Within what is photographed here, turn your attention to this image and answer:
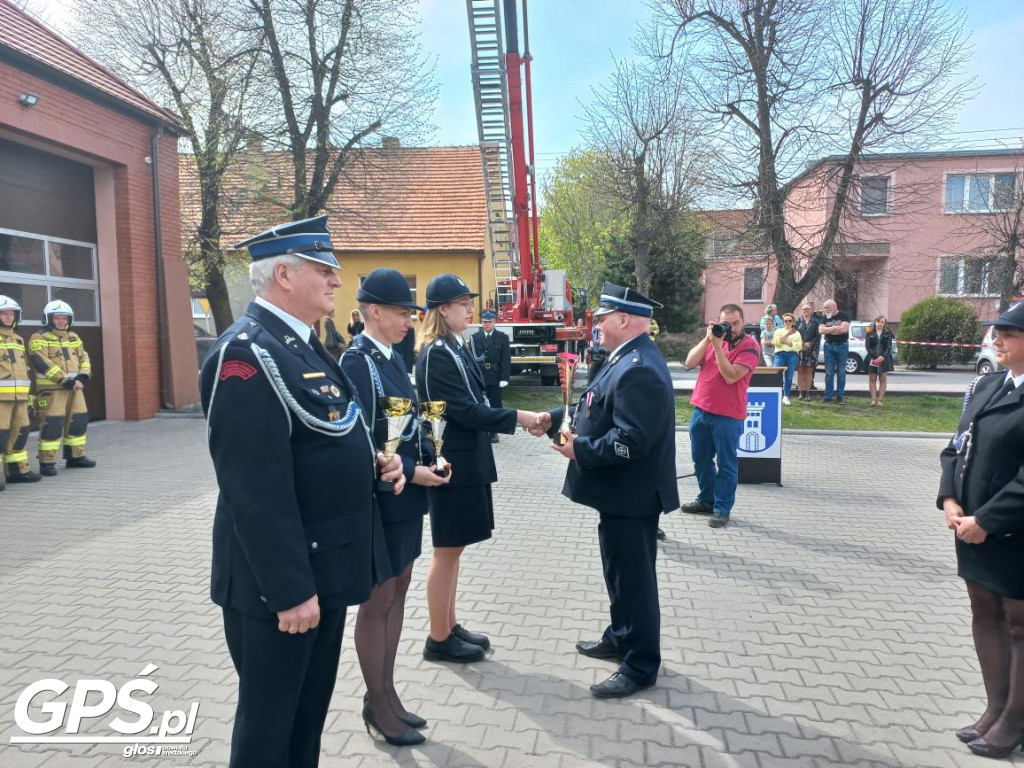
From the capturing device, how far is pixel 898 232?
2695 centimetres

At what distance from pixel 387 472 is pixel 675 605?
2.83 m

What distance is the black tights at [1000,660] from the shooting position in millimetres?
3008

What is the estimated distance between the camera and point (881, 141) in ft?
52.0

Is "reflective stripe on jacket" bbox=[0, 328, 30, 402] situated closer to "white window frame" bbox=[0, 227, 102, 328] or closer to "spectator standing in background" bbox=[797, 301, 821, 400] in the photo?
"white window frame" bbox=[0, 227, 102, 328]

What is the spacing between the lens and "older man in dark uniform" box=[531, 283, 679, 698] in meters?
3.50

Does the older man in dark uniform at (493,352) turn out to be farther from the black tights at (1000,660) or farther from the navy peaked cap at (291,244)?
the navy peaked cap at (291,244)

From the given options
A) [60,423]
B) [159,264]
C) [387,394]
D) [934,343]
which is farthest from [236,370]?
[934,343]

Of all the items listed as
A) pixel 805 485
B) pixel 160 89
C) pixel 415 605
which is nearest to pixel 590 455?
pixel 415 605

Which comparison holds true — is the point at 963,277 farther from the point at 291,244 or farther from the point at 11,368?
the point at 291,244

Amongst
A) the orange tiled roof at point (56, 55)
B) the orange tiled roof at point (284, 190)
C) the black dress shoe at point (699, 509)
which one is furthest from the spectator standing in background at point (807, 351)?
the orange tiled roof at point (56, 55)

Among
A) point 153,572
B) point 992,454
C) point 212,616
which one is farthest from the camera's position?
point 153,572

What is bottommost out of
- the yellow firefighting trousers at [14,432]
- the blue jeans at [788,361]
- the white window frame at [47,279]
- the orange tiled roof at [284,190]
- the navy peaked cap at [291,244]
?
the yellow firefighting trousers at [14,432]

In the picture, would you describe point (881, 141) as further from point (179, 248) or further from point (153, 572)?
point (153, 572)

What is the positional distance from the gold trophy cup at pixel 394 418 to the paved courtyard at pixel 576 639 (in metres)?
0.73
